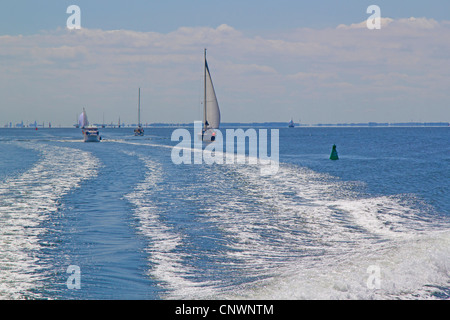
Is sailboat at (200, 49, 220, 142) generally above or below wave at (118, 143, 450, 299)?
above

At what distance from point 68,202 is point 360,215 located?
13.0 metres

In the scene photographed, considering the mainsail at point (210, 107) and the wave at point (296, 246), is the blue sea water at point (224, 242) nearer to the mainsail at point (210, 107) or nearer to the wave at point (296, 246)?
the wave at point (296, 246)

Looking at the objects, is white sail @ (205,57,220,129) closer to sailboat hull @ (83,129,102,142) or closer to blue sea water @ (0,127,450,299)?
sailboat hull @ (83,129,102,142)

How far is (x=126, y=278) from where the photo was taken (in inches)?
428

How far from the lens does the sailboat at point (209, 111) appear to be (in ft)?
328

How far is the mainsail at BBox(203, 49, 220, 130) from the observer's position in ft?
328

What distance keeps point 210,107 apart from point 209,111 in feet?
2.80

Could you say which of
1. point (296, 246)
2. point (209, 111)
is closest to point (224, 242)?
point (296, 246)

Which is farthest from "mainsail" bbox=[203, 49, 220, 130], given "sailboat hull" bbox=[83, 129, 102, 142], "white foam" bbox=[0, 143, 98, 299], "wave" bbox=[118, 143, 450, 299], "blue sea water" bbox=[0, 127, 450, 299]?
"wave" bbox=[118, 143, 450, 299]

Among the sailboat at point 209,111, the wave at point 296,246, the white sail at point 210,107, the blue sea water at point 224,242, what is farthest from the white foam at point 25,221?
the white sail at point 210,107
